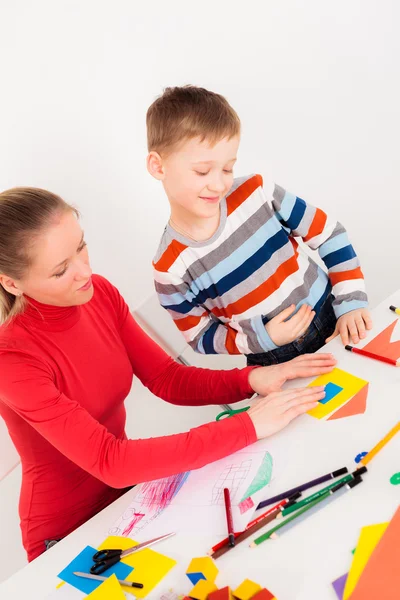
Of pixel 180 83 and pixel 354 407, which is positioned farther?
pixel 180 83

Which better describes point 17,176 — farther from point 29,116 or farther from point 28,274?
point 28,274

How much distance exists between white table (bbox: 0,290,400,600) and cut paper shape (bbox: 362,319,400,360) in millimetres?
31

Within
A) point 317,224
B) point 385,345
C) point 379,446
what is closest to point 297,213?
point 317,224

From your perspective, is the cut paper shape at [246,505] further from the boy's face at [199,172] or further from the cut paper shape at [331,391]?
the boy's face at [199,172]

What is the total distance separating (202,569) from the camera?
831 mm

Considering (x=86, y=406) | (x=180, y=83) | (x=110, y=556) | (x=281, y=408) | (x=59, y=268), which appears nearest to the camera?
(x=110, y=556)

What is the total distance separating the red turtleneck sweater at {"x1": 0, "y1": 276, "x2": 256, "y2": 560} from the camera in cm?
105

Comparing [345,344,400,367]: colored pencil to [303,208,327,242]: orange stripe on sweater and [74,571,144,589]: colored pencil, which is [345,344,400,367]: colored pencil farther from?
[74,571,144,589]: colored pencil

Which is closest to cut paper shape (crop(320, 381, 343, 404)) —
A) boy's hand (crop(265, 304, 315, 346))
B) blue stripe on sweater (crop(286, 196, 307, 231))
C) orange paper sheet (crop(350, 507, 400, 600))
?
boy's hand (crop(265, 304, 315, 346))

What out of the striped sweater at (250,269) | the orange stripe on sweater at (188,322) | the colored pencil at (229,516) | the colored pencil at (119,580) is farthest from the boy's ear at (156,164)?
the colored pencil at (119,580)

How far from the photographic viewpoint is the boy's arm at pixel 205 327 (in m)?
1.30

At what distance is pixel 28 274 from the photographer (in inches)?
44.7

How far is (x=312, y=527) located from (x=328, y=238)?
2.46 ft

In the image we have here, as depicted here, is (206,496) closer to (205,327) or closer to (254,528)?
(254,528)
